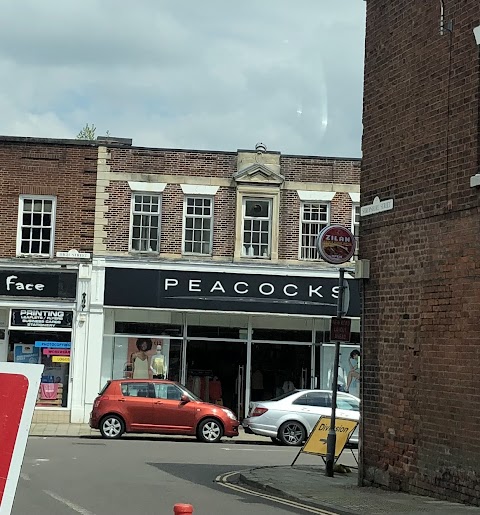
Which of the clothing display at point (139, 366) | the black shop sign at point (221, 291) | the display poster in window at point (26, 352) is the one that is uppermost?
the black shop sign at point (221, 291)

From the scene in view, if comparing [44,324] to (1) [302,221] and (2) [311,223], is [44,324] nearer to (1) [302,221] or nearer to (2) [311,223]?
(1) [302,221]

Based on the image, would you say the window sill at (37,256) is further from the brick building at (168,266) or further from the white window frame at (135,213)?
the white window frame at (135,213)

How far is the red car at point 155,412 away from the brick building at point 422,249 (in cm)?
924

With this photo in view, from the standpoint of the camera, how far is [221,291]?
92.2 feet

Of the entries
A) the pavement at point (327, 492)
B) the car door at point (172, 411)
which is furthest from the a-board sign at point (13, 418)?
the car door at point (172, 411)

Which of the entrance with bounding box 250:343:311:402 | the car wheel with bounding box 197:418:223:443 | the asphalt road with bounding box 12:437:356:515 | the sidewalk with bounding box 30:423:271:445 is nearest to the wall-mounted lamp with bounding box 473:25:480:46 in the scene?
the asphalt road with bounding box 12:437:356:515

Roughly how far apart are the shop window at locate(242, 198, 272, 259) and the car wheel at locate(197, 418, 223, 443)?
6484mm

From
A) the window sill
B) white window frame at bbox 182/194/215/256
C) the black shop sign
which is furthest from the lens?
white window frame at bbox 182/194/215/256

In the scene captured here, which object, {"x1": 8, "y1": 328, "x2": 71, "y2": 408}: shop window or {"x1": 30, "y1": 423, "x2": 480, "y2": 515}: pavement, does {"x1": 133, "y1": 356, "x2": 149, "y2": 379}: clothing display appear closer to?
{"x1": 8, "y1": 328, "x2": 71, "y2": 408}: shop window

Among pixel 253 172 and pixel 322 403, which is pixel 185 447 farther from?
pixel 253 172

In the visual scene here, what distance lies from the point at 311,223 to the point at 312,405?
6.67 meters

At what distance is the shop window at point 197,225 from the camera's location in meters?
28.0

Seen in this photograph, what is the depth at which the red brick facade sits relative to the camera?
91.5 ft

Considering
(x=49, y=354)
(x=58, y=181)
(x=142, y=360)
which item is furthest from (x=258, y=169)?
(x=49, y=354)
